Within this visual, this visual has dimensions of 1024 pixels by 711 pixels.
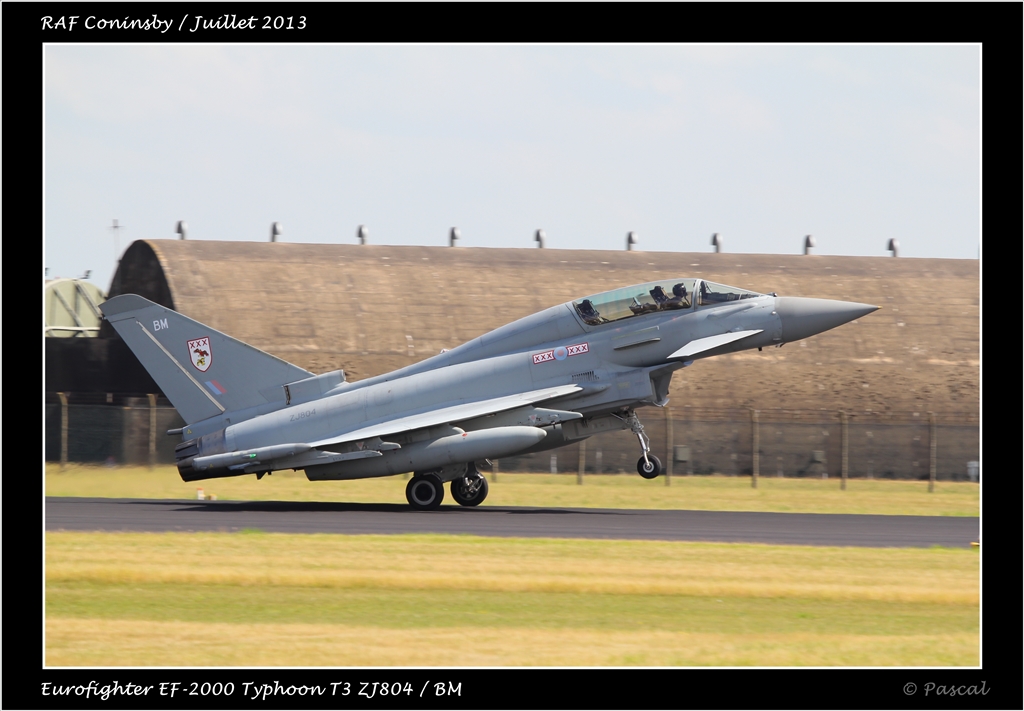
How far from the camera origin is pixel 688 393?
32.8m

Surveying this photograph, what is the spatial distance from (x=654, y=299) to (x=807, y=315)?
2.76 metres

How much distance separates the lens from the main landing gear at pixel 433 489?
20.8 meters

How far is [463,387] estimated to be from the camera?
20953 mm

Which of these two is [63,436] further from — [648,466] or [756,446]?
[756,446]

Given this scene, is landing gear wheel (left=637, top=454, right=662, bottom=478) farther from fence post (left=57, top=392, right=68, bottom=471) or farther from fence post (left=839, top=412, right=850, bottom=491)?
fence post (left=57, top=392, right=68, bottom=471)

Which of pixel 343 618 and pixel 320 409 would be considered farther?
pixel 320 409

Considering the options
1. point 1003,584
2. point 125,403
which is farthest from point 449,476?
point 125,403

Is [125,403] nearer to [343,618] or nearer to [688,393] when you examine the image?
[688,393]

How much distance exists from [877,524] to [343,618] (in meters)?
12.1

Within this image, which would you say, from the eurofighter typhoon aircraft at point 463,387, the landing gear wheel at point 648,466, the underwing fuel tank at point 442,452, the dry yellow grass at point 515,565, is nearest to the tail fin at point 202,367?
the eurofighter typhoon aircraft at point 463,387

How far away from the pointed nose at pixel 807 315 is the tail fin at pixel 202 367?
346 inches

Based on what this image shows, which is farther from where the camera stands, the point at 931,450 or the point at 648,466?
the point at 931,450

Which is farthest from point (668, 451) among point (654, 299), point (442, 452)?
point (442, 452)

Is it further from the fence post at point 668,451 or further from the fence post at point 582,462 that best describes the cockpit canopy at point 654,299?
the fence post at point 668,451
